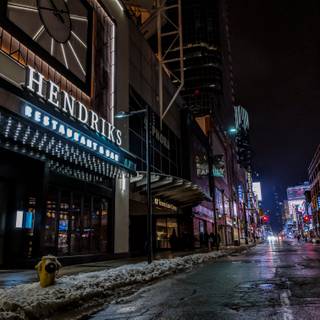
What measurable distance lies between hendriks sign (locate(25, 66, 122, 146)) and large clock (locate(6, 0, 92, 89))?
262 centimetres

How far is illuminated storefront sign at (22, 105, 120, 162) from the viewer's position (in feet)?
42.0

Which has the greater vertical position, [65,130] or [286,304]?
[65,130]

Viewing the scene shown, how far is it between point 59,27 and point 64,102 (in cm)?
498

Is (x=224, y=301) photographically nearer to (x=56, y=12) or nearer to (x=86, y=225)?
(x=86, y=225)

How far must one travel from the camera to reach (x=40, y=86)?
1437cm

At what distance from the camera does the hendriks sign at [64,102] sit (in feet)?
46.0

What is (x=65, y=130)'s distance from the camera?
47.7 ft

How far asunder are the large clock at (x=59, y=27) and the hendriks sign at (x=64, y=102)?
262 cm

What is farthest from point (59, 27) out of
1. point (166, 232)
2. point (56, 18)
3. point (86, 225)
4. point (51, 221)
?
point (166, 232)

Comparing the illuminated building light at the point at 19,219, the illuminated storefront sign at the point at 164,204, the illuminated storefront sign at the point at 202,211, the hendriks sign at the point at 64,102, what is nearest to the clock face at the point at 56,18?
the hendriks sign at the point at 64,102

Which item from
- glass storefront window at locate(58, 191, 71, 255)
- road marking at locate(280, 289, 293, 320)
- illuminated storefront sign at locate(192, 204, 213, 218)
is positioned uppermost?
illuminated storefront sign at locate(192, 204, 213, 218)

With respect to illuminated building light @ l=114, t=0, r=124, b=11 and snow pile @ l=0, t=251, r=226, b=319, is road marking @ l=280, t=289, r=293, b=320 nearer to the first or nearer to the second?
snow pile @ l=0, t=251, r=226, b=319

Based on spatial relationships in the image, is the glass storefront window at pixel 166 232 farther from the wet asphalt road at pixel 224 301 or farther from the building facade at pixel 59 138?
the wet asphalt road at pixel 224 301

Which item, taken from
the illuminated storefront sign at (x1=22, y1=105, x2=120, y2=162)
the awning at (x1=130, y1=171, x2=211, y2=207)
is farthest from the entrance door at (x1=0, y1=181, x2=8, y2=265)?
the awning at (x1=130, y1=171, x2=211, y2=207)
